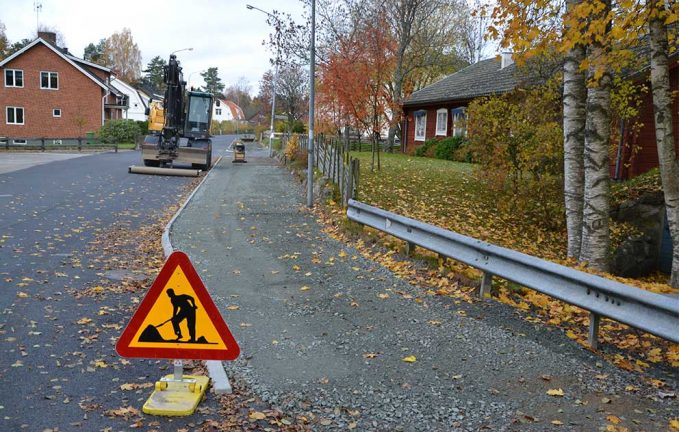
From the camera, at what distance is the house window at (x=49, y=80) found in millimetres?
52594

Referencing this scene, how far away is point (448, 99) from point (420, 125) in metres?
5.80

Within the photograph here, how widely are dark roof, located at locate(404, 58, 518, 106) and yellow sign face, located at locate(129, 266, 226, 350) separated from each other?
24765 mm

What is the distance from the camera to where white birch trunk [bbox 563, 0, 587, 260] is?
10.6 m

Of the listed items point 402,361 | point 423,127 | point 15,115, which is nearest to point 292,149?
point 423,127

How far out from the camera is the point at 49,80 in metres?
52.8

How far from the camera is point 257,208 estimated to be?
16.3m

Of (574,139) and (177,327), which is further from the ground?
(574,139)

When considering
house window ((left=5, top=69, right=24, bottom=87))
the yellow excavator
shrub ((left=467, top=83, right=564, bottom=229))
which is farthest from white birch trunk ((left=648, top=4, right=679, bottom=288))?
house window ((left=5, top=69, right=24, bottom=87))

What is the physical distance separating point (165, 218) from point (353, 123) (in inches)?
Result: 457

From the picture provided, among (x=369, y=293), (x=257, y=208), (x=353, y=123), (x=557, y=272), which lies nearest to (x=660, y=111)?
(x=557, y=272)

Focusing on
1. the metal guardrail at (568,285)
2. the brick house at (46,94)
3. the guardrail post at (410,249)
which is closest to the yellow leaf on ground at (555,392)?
the metal guardrail at (568,285)

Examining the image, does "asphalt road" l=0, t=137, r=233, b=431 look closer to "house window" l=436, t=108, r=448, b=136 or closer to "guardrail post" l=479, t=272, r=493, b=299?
"guardrail post" l=479, t=272, r=493, b=299

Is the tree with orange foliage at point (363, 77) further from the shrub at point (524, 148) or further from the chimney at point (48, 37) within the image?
the chimney at point (48, 37)

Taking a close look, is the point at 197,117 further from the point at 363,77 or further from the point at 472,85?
the point at 472,85
